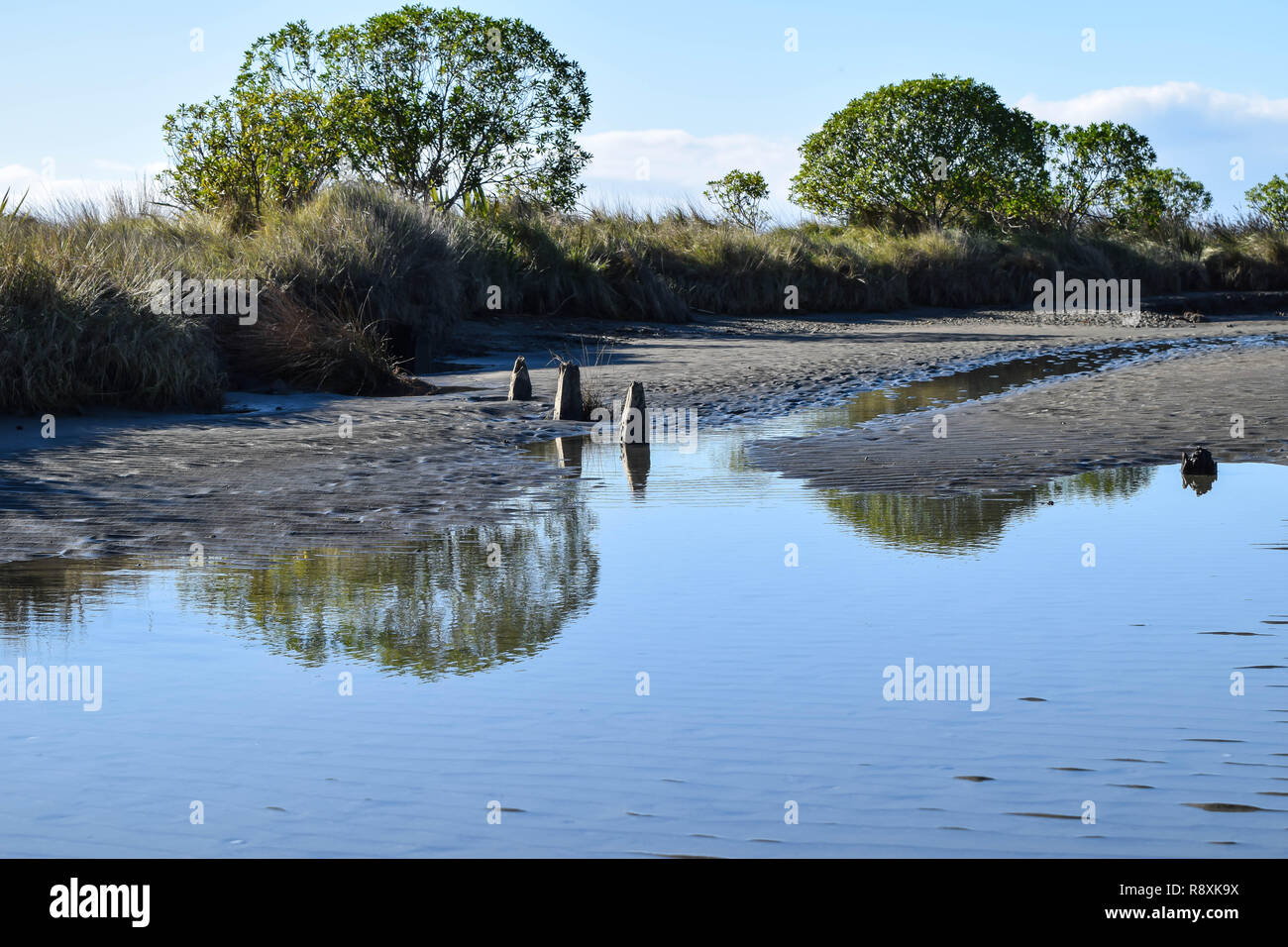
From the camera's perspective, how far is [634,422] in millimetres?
10867

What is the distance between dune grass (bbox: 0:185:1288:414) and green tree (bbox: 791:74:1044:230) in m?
4.06

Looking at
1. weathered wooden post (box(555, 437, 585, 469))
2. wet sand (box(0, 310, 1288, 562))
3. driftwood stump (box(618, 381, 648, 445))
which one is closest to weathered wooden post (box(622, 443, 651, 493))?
driftwood stump (box(618, 381, 648, 445))

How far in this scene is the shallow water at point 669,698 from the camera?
3.13 m

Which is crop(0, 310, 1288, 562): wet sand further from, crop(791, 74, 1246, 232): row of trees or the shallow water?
crop(791, 74, 1246, 232): row of trees

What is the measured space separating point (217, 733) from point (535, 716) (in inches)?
35.5

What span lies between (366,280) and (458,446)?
19.5ft

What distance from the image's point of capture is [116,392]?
1156 centimetres

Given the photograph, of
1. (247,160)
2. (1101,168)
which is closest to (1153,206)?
(1101,168)

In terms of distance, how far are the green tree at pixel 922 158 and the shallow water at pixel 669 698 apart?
29412 millimetres

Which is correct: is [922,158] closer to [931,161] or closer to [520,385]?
[931,161]

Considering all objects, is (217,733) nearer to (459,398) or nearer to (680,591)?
(680,591)

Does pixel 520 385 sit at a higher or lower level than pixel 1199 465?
higher
